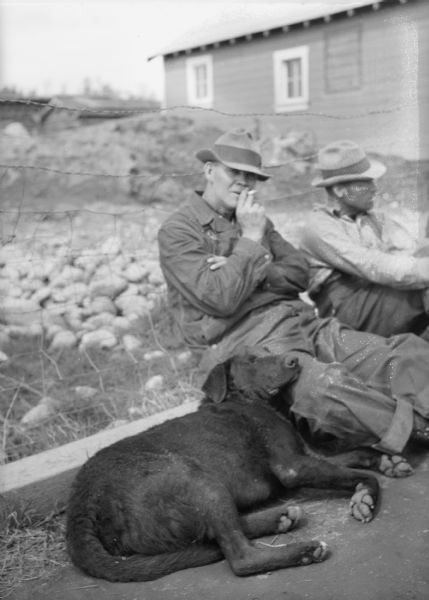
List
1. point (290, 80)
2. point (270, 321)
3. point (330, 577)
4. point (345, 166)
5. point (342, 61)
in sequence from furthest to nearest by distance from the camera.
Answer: point (290, 80) < point (342, 61) < point (345, 166) < point (270, 321) < point (330, 577)

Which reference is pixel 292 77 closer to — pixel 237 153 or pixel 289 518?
pixel 237 153

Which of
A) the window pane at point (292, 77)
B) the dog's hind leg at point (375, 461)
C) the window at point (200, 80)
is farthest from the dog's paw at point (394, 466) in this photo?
A: the window at point (200, 80)

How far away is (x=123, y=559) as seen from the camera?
324 cm

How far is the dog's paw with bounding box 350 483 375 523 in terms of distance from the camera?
3.54 metres

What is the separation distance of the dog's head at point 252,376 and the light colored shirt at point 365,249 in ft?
2.97

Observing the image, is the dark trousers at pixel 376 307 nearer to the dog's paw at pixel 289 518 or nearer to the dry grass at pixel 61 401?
the dry grass at pixel 61 401

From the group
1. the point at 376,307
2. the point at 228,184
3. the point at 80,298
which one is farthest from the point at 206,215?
the point at 80,298

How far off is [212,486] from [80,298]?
3.77m

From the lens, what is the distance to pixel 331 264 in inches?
188

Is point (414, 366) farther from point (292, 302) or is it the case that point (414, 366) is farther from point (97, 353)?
point (97, 353)

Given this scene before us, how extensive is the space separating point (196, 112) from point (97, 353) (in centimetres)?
1637

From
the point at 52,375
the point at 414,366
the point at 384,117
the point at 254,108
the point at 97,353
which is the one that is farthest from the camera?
the point at 254,108

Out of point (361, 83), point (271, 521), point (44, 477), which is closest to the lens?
point (271, 521)

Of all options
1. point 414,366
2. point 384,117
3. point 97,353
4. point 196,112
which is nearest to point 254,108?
point 196,112
